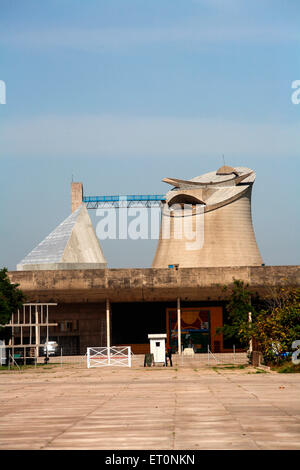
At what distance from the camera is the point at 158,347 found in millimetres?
45531

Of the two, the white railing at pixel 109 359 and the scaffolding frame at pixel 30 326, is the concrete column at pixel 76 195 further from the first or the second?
the white railing at pixel 109 359

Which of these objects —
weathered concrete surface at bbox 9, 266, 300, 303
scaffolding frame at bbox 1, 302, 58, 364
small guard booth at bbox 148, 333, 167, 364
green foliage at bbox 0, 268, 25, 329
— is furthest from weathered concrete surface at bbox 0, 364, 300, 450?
weathered concrete surface at bbox 9, 266, 300, 303

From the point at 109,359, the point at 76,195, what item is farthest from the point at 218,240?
the point at 109,359

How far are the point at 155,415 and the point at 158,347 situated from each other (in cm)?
2871

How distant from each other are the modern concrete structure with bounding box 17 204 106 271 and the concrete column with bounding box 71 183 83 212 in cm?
1765

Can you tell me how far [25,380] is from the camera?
113ft

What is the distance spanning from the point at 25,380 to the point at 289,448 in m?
24.7

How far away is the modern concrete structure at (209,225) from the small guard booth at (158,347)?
4032 cm

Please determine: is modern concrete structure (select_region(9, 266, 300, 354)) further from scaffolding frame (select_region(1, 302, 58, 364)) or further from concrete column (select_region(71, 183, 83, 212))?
concrete column (select_region(71, 183, 83, 212))

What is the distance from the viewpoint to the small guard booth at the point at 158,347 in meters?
45.1

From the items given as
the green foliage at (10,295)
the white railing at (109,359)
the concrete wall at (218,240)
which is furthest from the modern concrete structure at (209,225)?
the green foliage at (10,295)

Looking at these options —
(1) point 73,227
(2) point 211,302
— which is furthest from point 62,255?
(2) point 211,302

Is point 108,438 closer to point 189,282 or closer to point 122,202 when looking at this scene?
point 189,282

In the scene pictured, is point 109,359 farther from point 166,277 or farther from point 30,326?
point 166,277
